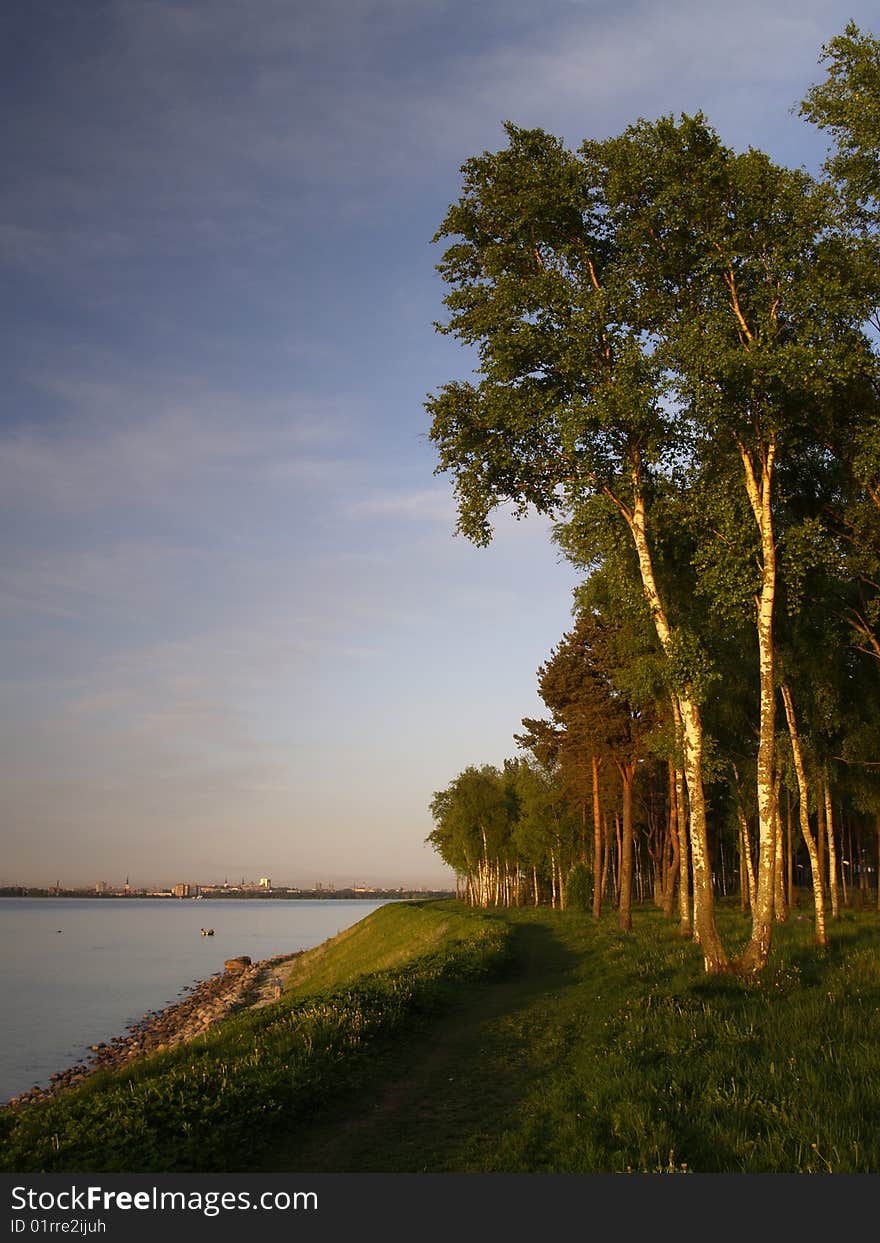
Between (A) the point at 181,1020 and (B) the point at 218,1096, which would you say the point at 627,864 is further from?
(B) the point at 218,1096

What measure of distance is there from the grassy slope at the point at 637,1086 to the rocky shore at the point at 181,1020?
1408 cm

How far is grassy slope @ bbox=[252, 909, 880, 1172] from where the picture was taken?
7730 mm

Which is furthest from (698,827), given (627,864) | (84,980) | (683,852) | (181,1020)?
(84,980)

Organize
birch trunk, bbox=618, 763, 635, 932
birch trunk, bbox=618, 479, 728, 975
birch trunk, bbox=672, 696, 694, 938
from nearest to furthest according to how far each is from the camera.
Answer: birch trunk, bbox=618, 479, 728, 975 < birch trunk, bbox=672, 696, 694, 938 < birch trunk, bbox=618, 763, 635, 932

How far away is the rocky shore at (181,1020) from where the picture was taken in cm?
2867

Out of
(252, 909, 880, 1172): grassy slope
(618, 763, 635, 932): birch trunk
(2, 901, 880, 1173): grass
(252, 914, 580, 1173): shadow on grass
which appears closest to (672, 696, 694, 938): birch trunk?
(618, 763, 635, 932): birch trunk

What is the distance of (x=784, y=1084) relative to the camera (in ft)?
30.1

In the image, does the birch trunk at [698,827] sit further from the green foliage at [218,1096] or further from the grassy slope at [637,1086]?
the green foliage at [218,1096]

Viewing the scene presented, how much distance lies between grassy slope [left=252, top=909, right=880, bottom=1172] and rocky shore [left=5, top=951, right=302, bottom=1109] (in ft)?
46.2

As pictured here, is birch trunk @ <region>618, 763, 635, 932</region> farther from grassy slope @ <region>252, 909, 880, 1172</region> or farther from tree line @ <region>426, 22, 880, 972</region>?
grassy slope @ <region>252, 909, 880, 1172</region>

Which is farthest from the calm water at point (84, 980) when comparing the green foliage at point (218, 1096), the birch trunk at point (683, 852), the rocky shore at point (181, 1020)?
the birch trunk at point (683, 852)

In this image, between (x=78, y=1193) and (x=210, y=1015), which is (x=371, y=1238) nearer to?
(x=78, y=1193)

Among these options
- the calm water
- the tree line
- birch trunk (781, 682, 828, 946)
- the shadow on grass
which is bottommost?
the calm water

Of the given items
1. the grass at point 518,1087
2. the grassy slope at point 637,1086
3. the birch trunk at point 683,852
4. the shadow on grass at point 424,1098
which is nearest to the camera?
the grassy slope at point 637,1086
